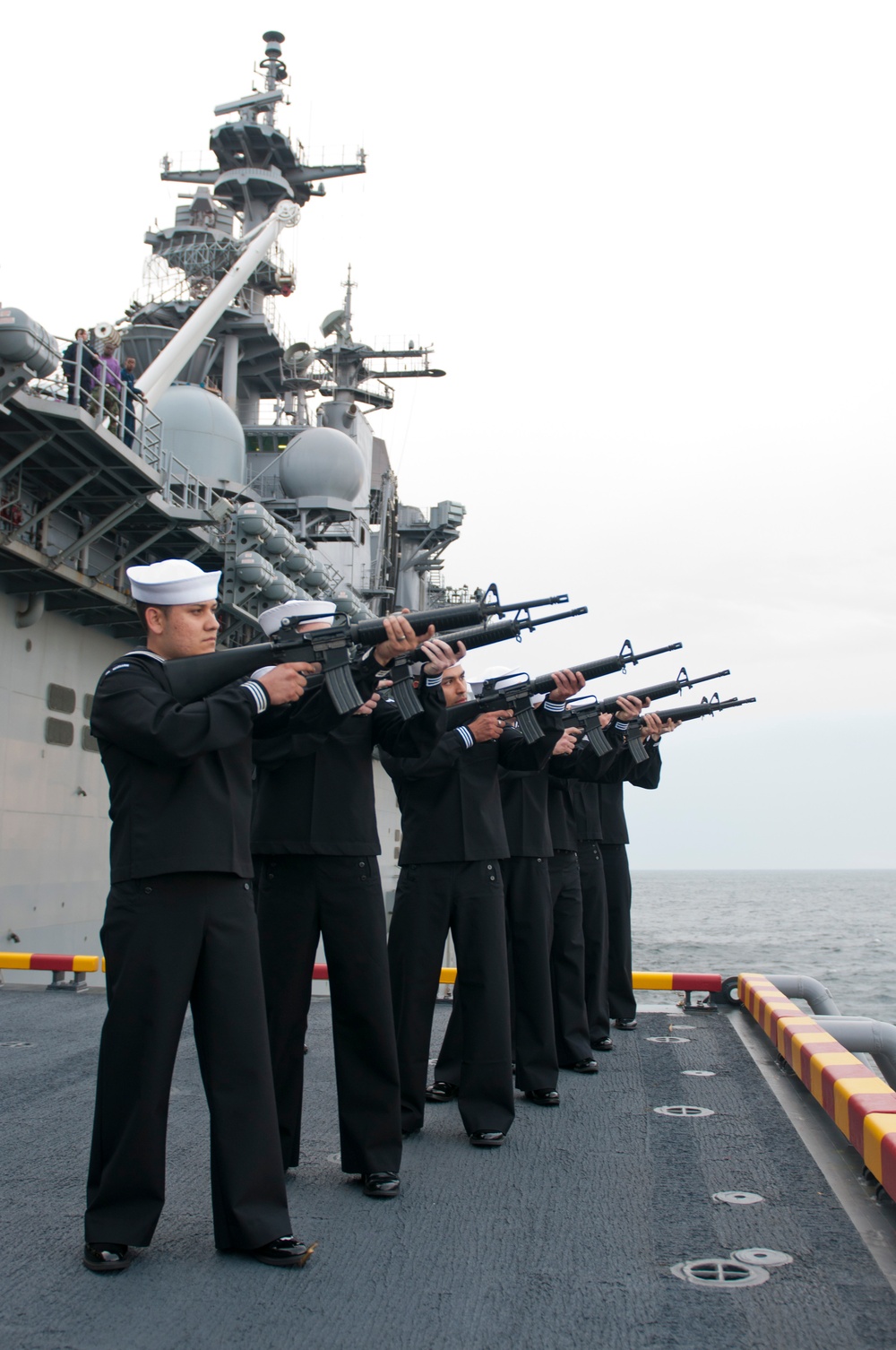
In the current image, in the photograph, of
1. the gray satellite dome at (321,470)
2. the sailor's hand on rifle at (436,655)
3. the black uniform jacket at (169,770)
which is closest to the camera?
the black uniform jacket at (169,770)

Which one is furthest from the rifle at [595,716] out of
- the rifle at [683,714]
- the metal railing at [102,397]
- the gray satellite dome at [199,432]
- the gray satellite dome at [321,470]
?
the gray satellite dome at [321,470]

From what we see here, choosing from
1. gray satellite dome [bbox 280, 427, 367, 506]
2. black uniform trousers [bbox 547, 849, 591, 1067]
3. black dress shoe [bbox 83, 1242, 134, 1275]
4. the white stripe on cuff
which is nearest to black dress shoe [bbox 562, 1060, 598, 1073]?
black uniform trousers [bbox 547, 849, 591, 1067]

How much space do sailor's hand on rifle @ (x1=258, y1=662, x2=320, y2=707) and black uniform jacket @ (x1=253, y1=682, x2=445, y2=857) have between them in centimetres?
67

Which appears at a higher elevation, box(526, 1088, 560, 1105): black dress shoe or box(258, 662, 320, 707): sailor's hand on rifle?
box(258, 662, 320, 707): sailor's hand on rifle

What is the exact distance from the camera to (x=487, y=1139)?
15.1 ft

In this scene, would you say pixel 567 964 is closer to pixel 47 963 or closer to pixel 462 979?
pixel 462 979

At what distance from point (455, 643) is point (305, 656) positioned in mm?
1017

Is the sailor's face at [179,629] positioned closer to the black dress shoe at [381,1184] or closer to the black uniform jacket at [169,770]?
the black uniform jacket at [169,770]

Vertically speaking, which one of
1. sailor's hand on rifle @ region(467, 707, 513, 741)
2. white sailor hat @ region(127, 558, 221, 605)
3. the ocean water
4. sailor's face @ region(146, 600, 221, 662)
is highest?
white sailor hat @ region(127, 558, 221, 605)

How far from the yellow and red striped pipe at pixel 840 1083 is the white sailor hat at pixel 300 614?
261 cm

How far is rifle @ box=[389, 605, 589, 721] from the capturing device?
4449mm

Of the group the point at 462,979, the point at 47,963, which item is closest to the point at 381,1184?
the point at 462,979

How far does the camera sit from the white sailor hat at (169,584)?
11.6ft

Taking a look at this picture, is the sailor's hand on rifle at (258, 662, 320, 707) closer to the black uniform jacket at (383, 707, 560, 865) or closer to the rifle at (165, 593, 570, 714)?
the rifle at (165, 593, 570, 714)
